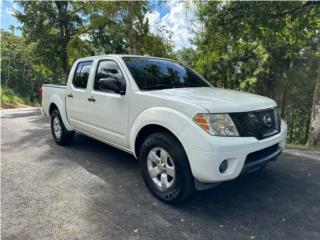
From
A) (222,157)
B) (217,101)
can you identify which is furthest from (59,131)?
(222,157)

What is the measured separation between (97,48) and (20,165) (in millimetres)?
14549

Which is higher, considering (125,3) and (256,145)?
(125,3)

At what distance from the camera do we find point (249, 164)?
3.04 metres

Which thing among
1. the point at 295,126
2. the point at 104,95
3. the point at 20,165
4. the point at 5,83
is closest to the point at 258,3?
the point at 104,95

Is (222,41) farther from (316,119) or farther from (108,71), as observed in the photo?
(108,71)

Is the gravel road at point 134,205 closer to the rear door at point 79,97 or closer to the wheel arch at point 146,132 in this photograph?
the wheel arch at point 146,132

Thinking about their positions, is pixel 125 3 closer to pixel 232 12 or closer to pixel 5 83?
pixel 232 12

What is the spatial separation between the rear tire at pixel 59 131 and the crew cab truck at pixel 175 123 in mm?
1159

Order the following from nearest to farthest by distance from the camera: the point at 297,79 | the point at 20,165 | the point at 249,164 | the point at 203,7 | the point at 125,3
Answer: the point at 249,164, the point at 20,165, the point at 203,7, the point at 125,3, the point at 297,79

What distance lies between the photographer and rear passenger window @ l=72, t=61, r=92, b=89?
4885 millimetres

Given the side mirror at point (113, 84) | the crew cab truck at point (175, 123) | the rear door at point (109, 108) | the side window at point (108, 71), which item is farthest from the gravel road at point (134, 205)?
the side window at point (108, 71)

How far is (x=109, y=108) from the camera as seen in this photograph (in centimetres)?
414

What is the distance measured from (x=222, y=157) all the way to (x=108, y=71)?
2.47 meters

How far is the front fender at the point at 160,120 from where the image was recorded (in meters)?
3.03
